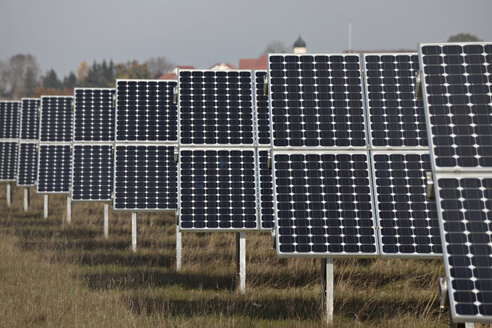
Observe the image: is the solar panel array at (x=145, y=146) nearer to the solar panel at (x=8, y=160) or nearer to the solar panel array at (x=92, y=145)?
the solar panel array at (x=92, y=145)

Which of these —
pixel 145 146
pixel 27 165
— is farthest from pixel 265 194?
pixel 27 165

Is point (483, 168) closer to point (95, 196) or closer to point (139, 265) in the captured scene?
point (139, 265)

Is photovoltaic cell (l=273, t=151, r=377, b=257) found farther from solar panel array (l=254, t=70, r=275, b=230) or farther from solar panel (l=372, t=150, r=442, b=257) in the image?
solar panel array (l=254, t=70, r=275, b=230)

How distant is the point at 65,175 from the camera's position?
1147 inches

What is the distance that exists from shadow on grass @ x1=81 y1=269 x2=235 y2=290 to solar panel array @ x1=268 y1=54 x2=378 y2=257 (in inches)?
167

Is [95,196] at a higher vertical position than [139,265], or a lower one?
higher

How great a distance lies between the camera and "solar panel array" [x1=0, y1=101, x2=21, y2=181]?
38.5 meters

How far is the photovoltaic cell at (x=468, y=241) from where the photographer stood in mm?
7320

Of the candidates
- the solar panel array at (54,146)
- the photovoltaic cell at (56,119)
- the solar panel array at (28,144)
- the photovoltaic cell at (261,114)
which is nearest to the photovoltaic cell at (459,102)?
the photovoltaic cell at (261,114)

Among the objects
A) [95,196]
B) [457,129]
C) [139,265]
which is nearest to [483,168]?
[457,129]

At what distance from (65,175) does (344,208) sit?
19.7m

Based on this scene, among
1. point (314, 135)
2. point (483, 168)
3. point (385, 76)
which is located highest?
point (385, 76)

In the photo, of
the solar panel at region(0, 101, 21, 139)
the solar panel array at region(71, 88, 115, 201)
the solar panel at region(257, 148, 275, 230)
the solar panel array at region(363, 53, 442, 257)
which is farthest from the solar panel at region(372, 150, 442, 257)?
the solar panel at region(0, 101, 21, 139)

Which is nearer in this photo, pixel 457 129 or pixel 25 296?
pixel 457 129
